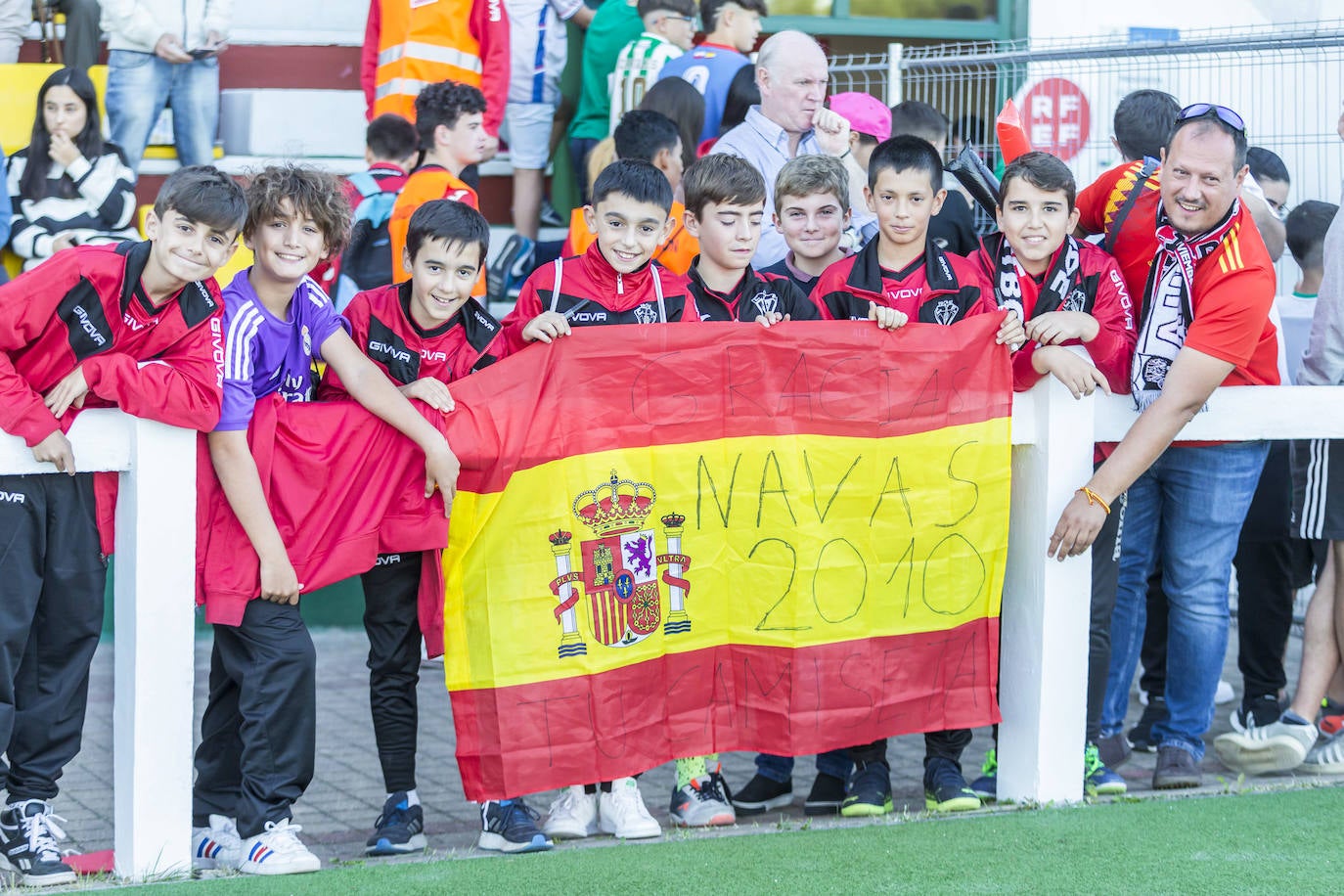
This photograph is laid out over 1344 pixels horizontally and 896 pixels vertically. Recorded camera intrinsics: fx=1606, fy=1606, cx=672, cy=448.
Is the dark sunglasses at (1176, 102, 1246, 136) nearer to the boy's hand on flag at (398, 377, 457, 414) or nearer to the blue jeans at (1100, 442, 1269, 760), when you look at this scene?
the blue jeans at (1100, 442, 1269, 760)

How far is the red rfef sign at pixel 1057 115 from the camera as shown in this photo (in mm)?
8438

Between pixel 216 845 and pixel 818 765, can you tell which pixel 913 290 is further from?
pixel 216 845

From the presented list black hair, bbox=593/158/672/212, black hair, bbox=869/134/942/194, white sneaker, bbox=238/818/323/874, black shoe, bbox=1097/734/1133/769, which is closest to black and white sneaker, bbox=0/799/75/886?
white sneaker, bbox=238/818/323/874

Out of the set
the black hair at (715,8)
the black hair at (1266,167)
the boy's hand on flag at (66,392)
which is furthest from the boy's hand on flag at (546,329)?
the black hair at (1266,167)

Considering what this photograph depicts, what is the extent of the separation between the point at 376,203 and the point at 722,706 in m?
3.30

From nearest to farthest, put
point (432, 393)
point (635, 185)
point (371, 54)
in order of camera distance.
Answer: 1. point (432, 393)
2. point (635, 185)
3. point (371, 54)

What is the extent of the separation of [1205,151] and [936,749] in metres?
2.01

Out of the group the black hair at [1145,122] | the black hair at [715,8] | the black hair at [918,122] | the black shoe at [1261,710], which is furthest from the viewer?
the black hair at [715,8]

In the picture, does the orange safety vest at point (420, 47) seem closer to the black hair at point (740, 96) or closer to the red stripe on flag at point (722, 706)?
the black hair at point (740, 96)

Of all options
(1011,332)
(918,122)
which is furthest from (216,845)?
(918,122)

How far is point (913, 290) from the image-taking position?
496cm

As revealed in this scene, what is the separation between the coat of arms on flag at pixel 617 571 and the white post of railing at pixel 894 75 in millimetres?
4444

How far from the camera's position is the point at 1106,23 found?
9.70m

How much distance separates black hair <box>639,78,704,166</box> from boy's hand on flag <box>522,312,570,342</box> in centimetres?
269
